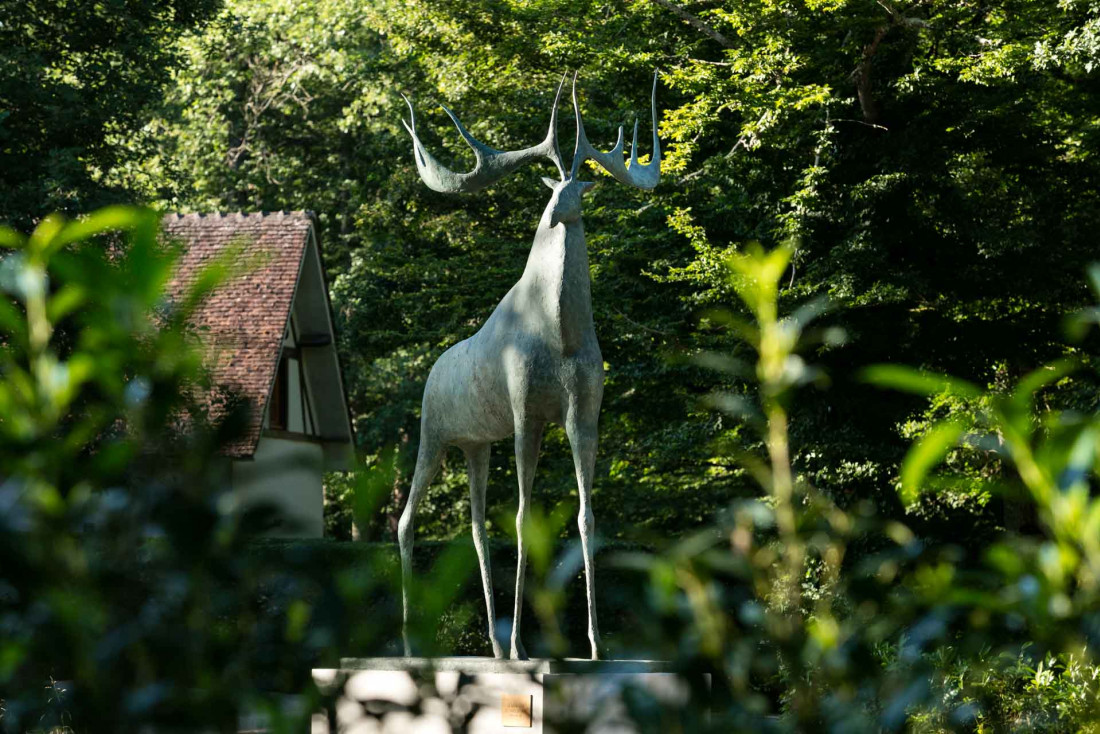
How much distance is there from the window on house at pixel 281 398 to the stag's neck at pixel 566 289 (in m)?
16.5

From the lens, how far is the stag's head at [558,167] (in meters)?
7.43

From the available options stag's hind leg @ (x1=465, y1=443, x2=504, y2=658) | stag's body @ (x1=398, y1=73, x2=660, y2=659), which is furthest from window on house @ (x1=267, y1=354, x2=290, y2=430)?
stag's body @ (x1=398, y1=73, x2=660, y2=659)

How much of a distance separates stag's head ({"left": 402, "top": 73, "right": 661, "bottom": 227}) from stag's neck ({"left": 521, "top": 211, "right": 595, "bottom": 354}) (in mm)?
110

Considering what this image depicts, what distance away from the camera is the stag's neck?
733 cm

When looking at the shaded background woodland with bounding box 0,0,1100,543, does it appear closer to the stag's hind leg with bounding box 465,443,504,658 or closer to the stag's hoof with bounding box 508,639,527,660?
the stag's hind leg with bounding box 465,443,504,658

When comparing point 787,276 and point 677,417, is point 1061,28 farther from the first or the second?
point 677,417

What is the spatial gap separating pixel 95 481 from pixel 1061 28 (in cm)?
1817

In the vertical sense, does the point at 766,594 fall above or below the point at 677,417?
below

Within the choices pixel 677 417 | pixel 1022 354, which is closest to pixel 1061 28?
pixel 1022 354

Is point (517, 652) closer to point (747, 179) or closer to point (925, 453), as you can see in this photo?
point (925, 453)

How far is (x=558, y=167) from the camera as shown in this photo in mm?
7887

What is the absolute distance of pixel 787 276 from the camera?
18.9 metres

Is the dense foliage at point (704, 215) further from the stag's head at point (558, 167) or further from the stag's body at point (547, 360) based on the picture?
the stag's head at point (558, 167)

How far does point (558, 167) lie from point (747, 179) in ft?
36.5
